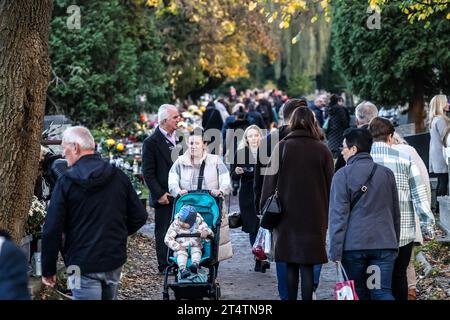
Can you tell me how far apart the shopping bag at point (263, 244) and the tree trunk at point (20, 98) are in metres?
2.38

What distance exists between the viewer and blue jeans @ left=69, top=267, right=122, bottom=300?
690cm

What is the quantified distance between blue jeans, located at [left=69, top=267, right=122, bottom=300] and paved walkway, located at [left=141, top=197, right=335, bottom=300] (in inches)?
130

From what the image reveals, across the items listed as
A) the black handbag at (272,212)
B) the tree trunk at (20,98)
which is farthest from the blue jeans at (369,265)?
the tree trunk at (20,98)

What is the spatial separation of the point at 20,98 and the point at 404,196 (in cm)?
366

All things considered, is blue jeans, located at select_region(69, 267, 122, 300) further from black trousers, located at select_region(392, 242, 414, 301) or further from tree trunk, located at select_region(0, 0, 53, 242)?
black trousers, located at select_region(392, 242, 414, 301)

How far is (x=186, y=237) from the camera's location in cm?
924

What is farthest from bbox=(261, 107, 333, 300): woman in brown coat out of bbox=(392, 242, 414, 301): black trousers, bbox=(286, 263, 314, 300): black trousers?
bbox=(392, 242, 414, 301): black trousers

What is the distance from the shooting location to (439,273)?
10562 mm

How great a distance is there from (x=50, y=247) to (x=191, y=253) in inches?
103

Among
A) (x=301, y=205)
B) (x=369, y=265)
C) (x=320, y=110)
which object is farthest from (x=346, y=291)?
(x=320, y=110)

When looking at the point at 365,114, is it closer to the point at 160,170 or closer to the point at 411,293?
the point at 411,293

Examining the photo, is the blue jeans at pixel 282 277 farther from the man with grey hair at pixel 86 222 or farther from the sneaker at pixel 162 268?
the sneaker at pixel 162 268
